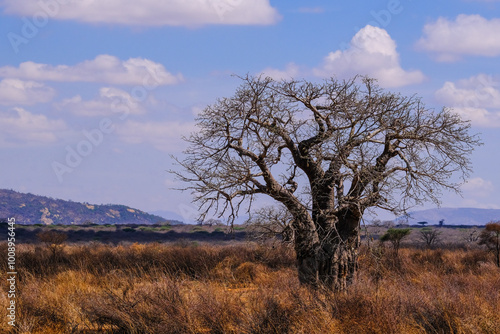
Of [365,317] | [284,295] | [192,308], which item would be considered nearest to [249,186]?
[284,295]

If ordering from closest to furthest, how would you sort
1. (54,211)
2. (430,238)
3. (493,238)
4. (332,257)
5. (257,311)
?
(257,311), (332,257), (493,238), (430,238), (54,211)

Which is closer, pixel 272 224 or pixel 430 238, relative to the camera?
pixel 272 224

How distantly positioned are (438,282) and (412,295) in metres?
5.03

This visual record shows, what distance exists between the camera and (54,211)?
523 ft

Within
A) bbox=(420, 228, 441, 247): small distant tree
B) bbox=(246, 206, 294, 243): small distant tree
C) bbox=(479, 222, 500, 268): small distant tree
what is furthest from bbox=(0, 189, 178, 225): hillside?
bbox=(246, 206, 294, 243): small distant tree

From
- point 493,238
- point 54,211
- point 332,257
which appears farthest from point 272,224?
point 54,211

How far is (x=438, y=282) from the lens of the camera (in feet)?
51.8

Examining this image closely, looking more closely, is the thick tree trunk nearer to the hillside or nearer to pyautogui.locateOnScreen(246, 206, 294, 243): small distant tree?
pyautogui.locateOnScreen(246, 206, 294, 243): small distant tree

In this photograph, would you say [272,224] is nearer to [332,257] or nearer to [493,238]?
[332,257]

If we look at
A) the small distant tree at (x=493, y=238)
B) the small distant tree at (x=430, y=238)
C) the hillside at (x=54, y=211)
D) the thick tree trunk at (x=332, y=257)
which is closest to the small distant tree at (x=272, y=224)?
the thick tree trunk at (x=332, y=257)

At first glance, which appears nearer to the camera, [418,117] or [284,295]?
[284,295]

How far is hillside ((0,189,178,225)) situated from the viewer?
488ft

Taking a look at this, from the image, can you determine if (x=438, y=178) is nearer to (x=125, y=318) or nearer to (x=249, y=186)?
(x=249, y=186)

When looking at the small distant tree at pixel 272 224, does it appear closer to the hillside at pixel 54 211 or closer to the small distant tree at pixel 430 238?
the small distant tree at pixel 430 238
